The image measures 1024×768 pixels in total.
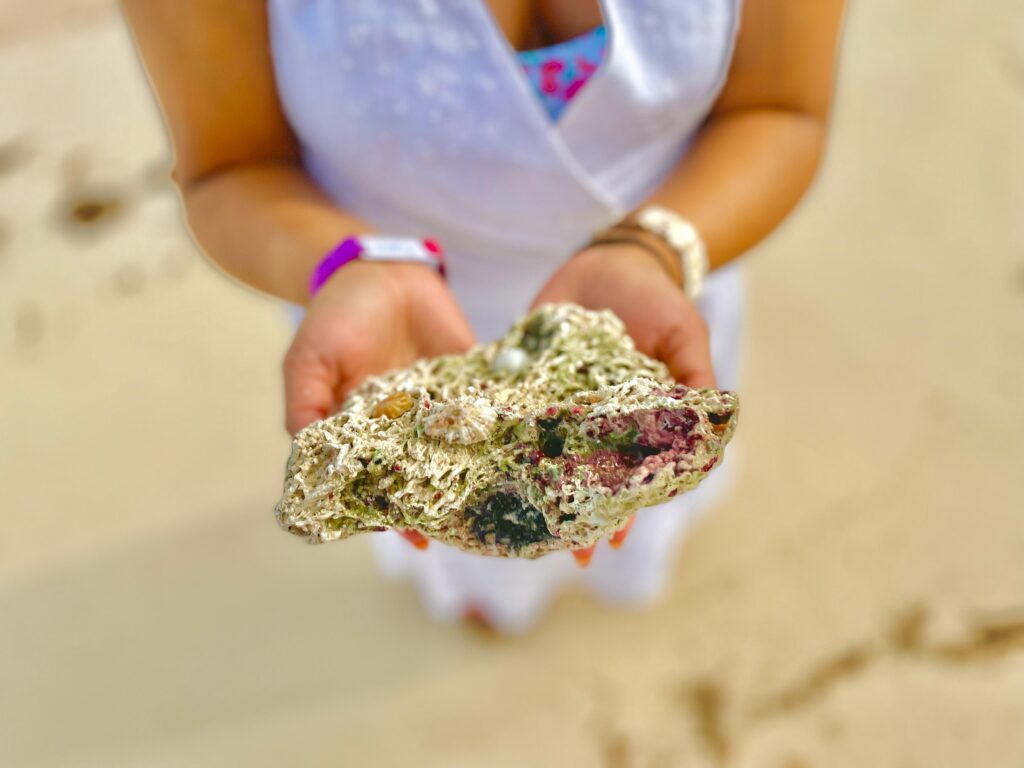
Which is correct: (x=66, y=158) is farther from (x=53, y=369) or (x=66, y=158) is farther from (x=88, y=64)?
(x=53, y=369)

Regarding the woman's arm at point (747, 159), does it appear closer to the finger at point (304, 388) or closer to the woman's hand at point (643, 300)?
the woman's hand at point (643, 300)

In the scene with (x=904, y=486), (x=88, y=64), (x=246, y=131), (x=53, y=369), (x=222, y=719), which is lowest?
(x=222, y=719)

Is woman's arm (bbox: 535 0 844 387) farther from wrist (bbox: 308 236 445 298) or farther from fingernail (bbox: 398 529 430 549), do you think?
fingernail (bbox: 398 529 430 549)

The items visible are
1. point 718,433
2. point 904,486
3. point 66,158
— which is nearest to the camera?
point 718,433

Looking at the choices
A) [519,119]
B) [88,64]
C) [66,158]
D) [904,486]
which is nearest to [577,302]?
[519,119]

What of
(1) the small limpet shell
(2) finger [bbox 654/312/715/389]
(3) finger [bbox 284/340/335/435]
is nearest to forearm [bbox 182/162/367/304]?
(3) finger [bbox 284/340/335/435]

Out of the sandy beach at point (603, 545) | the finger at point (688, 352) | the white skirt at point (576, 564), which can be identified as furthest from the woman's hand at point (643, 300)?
the sandy beach at point (603, 545)

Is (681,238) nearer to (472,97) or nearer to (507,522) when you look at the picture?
(472,97)
